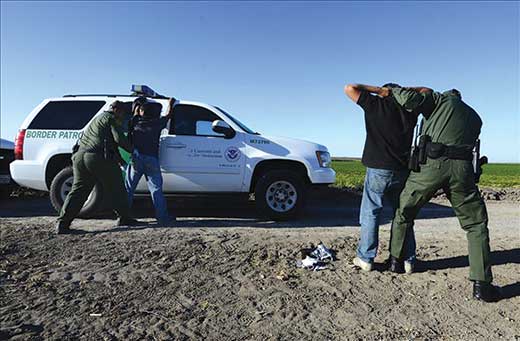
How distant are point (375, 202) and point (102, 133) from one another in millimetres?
3927

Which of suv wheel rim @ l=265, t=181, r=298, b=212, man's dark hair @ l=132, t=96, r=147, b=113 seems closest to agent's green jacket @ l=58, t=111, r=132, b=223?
man's dark hair @ l=132, t=96, r=147, b=113

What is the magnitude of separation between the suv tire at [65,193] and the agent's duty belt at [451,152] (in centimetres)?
513

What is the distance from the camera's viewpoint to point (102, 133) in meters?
5.38

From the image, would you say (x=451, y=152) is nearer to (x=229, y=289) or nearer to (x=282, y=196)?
(x=229, y=289)

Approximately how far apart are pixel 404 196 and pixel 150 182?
406 centimetres

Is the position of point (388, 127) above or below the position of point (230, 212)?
above

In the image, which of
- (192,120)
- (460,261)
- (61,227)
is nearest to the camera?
(460,261)

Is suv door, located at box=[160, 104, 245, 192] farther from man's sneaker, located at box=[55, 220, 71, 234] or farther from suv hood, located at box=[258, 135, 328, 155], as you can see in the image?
man's sneaker, located at box=[55, 220, 71, 234]

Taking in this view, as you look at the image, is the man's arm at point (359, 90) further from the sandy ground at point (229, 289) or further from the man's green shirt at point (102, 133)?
the man's green shirt at point (102, 133)

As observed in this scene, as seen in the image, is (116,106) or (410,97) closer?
(410,97)

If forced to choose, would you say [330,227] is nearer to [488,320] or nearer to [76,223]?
[488,320]

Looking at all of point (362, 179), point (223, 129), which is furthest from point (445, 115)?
point (362, 179)

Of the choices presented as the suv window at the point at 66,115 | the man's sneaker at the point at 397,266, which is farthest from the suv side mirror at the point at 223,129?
the man's sneaker at the point at 397,266

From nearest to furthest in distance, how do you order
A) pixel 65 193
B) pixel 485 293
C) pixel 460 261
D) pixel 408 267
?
pixel 485 293 < pixel 408 267 < pixel 460 261 < pixel 65 193
